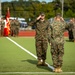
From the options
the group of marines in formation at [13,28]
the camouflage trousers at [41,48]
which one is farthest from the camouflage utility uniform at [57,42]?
the group of marines in formation at [13,28]

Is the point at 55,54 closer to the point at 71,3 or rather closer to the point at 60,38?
the point at 60,38

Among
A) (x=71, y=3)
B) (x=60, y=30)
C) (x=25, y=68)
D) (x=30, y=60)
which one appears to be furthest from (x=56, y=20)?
(x=71, y=3)

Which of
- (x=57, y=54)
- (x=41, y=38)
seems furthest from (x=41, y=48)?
(x=57, y=54)

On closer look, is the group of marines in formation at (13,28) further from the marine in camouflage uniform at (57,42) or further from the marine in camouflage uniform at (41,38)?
the marine in camouflage uniform at (57,42)

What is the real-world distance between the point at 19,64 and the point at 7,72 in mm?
2300

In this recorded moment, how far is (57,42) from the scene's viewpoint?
41.1 ft

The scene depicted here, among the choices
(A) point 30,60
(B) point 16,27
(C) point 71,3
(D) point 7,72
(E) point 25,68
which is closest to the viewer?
(D) point 7,72

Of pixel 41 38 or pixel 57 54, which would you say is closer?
pixel 57 54

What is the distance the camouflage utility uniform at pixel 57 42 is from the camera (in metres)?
12.5

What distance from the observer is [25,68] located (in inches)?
526

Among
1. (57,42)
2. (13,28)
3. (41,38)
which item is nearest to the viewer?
(57,42)

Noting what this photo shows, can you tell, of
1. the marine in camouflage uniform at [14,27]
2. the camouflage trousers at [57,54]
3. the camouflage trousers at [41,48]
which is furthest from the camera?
the marine in camouflage uniform at [14,27]

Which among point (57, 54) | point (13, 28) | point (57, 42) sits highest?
point (57, 42)

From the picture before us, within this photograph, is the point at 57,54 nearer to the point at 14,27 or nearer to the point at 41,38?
the point at 41,38
